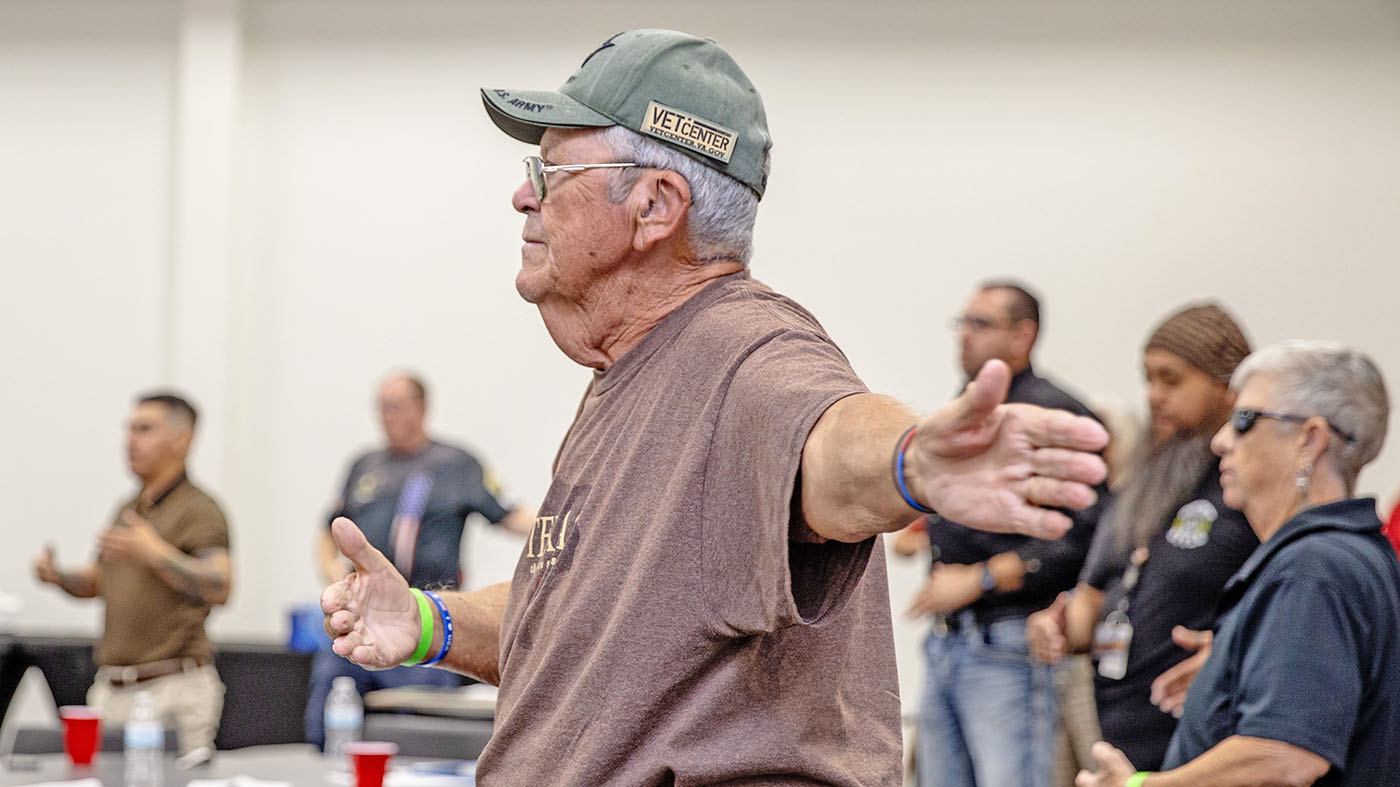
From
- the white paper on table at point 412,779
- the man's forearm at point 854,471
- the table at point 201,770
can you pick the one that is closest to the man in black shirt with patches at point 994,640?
the white paper on table at point 412,779

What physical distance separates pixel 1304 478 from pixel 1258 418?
122 mm

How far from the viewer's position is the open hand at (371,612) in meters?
1.70

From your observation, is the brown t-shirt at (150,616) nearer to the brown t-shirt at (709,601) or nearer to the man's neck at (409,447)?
the man's neck at (409,447)

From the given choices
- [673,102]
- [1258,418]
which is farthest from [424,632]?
[1258,418]

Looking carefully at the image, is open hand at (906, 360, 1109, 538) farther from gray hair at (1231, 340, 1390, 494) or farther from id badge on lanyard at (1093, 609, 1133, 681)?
id badge on lanyard at (1093, 609, 1133, 681)

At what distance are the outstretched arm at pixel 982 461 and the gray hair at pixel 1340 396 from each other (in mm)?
1503

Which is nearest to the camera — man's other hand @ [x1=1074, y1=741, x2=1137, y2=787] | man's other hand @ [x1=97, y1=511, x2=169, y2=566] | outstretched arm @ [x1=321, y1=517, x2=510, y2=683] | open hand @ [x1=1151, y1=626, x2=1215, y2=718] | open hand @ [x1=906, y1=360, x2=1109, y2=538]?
open hand @ [x1=906, y1=360, x2=1109, y2=538]

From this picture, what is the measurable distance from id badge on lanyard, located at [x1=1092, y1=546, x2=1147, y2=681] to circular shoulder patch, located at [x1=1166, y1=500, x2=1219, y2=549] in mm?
112

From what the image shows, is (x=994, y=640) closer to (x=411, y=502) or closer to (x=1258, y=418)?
(x=1258, y=418)

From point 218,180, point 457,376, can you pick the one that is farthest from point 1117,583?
point 218,180

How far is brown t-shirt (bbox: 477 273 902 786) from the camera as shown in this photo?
1.31m

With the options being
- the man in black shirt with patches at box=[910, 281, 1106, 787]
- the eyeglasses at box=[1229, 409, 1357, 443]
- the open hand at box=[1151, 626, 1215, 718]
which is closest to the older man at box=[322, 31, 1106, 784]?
the eyeglasses at box=[1229, 409, 1357, 443]

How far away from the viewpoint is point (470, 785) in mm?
3217

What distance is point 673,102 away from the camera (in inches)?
62.0
